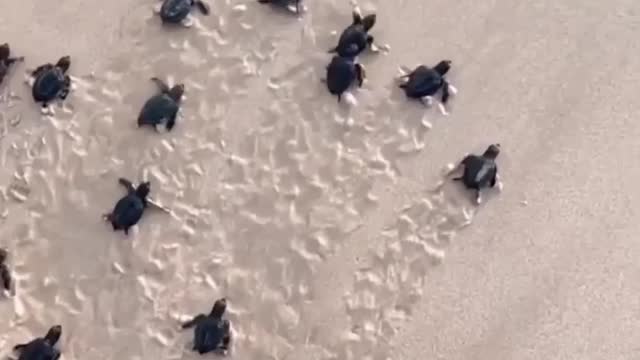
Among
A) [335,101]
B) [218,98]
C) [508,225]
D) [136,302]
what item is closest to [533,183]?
[508,225]

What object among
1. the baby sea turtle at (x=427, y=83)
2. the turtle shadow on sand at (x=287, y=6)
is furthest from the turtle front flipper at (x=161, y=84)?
the baby sea turtle at (x=427, y=83)

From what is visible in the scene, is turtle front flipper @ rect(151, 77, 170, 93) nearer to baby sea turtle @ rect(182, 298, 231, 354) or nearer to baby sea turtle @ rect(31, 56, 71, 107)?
baby sea turtle @ rect(31, 56, 71, 107)

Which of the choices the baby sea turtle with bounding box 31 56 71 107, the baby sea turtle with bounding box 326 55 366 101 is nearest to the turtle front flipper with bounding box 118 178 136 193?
the baby sea turtle with bounding box 31 56 71 107

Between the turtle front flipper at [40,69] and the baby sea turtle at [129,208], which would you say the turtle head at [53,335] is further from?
the turtle front flipper at [40,69]

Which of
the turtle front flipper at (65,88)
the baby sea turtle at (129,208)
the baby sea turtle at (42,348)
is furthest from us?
the turtle front flipper at (65,88)

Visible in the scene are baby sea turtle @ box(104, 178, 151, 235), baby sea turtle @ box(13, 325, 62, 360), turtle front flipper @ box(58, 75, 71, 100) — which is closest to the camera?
baby sea turtle @ box(13, 325, 62, 360)

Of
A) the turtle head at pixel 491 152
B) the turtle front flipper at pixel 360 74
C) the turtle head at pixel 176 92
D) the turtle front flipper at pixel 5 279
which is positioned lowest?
the turtle front flipper at pixel 5 279

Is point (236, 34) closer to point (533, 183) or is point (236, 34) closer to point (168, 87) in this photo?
point (168, 87)
